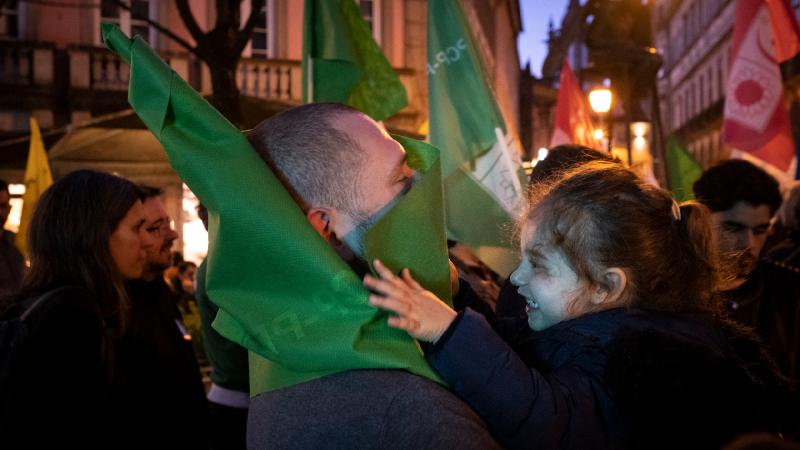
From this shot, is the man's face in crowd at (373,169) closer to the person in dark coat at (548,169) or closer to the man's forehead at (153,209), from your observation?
the person in dark coat at (548,169)

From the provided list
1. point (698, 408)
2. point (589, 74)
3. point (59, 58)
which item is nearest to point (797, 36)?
point (698, 408)

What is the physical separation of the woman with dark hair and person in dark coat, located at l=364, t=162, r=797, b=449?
5.32 ft

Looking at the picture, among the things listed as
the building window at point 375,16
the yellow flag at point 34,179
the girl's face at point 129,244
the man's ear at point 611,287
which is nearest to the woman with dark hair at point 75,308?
the girl's face at point 129,244

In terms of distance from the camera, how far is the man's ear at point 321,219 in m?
1.68

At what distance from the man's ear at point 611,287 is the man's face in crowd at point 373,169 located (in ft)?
1.63

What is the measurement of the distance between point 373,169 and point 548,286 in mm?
506

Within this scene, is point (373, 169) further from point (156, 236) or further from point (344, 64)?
point (344, 64)

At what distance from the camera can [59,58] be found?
16.7 metres

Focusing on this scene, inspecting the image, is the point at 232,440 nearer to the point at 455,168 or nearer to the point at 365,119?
the point at 455,168

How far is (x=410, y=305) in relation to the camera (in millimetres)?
1500

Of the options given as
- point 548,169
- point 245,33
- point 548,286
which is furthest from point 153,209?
point 245,33

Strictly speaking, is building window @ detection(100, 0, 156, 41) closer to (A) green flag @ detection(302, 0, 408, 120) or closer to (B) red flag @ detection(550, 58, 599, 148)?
(B) red flag @ detection(550, 58, 599, 148)

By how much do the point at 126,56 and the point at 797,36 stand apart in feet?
20.9

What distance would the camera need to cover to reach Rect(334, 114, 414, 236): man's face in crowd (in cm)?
169
